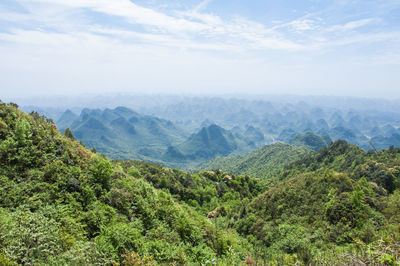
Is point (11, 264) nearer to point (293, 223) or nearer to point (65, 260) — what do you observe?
point (65, 260)

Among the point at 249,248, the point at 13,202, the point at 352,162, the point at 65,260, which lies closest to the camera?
the point at 65,260

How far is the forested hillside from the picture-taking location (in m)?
9.97

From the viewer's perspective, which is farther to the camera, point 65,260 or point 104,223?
point 104,223

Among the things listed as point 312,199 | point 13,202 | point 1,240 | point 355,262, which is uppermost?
point 355,262

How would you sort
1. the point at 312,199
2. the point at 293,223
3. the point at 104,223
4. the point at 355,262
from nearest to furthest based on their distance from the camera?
the point at 355,262 < the point at 104,223 < the point at 293,223 < the point at 312,199

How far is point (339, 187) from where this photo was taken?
103 feet

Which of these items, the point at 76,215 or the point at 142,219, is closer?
the point at 76,215

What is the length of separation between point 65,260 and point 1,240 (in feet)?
10.9

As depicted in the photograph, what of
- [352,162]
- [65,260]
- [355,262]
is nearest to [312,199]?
[355,262]

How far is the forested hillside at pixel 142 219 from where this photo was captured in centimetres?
997

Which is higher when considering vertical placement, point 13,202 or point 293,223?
point 13,202

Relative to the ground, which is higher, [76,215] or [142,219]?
[76,215]

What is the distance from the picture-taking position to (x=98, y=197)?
2109 cm

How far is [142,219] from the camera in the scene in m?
20.4
